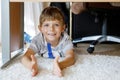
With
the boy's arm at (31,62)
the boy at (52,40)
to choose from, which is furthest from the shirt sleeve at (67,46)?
the boy's arm at (31,62)

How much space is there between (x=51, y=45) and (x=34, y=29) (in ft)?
2.83

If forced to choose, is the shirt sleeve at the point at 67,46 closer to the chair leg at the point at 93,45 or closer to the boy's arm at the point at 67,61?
the boy's arm at the point at 67,61

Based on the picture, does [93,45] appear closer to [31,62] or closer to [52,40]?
[52,40]

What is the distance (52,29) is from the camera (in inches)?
49.2

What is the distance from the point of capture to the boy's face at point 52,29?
125 cm

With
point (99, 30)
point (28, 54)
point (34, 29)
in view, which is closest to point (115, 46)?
point (99, 30)

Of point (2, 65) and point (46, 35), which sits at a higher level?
point (46, 35)

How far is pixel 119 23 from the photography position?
208 centimetres

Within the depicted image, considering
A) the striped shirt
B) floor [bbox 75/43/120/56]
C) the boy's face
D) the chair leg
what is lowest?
floor [bbox 75/43/120/56]

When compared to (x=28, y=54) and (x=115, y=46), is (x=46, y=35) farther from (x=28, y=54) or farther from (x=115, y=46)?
(x=115, y=46)

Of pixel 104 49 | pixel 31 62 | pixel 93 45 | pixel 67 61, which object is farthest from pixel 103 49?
pixel 31 62

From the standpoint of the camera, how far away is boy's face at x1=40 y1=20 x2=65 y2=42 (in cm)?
125

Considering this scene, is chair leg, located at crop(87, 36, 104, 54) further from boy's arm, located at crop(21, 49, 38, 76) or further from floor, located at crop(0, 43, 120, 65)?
boy's arm, located at crop(21, 49, 38, 76)

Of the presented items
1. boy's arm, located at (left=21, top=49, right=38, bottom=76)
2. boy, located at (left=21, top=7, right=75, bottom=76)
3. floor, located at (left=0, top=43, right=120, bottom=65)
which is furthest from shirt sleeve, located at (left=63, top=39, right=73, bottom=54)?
floor, located at (left=0, top=43, right=120, bottom=65)
